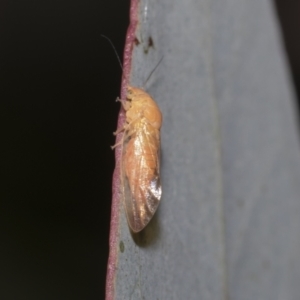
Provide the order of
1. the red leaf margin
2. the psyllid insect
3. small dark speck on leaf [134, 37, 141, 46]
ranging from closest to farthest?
1. the red leaf margin
2. small dark speck on leaf [134, 37, 141, 46]
3. the psyllid insect

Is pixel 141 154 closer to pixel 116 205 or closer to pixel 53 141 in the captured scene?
pixel 116 205

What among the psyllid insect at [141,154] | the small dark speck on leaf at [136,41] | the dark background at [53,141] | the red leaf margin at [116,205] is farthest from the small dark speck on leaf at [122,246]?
the dark background at [53,141]

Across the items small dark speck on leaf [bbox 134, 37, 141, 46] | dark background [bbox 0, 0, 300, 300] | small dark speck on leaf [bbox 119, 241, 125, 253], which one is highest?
small dark speck on leaf [bbox 134, 37, 141, 46]

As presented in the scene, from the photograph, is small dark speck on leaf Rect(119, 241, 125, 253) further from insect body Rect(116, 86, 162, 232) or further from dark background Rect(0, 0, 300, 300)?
dark background Rect(0, 0, 300, 300)

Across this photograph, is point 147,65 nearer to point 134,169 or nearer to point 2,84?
point 134,169

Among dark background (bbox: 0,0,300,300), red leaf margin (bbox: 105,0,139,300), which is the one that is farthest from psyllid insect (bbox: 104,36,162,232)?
dark background (bbox: 0,0,300,300)

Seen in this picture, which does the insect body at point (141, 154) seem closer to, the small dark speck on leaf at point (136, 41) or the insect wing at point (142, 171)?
the insect wing at point (142, 171)

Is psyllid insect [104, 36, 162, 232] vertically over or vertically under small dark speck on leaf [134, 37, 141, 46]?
under
